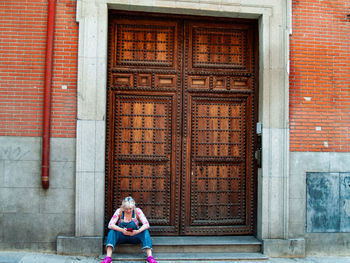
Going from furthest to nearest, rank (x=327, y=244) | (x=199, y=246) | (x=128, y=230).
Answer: (x=327, y=244) → (x=199, y=246) → (x=128, y=230)

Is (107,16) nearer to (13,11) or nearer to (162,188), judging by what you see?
(13,11)

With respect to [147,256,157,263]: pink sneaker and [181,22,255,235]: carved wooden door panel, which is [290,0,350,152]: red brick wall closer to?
[181,22,255,235]: carved wooden door panel

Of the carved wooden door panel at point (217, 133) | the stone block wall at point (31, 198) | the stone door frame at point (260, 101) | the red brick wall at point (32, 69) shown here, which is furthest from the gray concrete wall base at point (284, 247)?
the red brick wall at point (32, 69)

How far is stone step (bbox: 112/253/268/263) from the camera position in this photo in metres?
5.65

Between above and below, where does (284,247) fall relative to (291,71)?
below

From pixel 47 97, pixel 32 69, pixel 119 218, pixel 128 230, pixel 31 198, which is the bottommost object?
pixel 128 230

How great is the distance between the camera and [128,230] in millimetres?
5520

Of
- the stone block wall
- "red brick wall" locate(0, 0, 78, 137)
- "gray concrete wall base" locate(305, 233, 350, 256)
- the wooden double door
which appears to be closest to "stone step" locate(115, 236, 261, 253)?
the wooden double door

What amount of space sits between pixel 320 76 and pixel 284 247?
10.2 feet

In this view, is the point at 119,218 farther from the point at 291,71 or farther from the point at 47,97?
the point at 291,71

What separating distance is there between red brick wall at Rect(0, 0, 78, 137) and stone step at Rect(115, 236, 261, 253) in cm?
229

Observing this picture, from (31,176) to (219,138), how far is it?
3312 millimetres

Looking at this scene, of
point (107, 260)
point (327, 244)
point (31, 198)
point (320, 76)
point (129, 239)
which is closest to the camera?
point (107, 260)

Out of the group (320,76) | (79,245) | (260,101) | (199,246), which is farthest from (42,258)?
(320,76)
